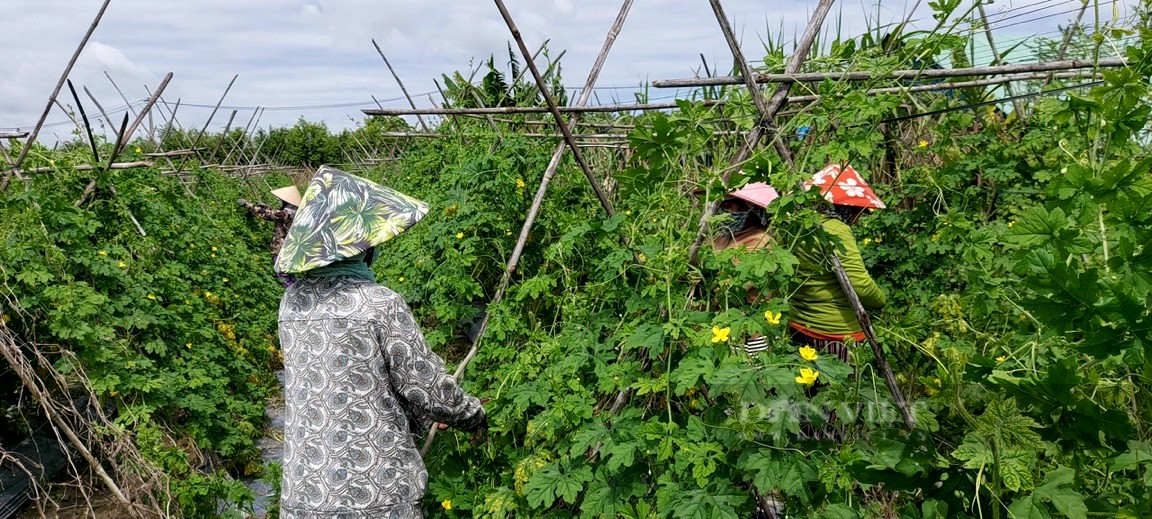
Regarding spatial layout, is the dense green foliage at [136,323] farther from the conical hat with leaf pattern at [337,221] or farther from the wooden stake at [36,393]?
the conical hat with leaf pattern at [337,221]

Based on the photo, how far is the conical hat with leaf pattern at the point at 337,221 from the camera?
1.83 metres

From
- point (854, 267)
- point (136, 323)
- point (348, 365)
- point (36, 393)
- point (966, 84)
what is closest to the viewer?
point (348, 365)

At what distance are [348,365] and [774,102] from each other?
1.37m

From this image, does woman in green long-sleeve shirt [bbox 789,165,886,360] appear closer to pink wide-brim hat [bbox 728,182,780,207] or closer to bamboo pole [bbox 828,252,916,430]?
pink wide-brim hat [bbox 728,182,780,207]

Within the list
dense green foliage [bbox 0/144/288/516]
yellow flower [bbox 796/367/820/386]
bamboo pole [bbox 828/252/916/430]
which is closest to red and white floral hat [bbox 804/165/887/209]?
bamboo pole [bbox 828/252/916/430]

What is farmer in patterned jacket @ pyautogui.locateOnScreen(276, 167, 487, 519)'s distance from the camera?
1.87m

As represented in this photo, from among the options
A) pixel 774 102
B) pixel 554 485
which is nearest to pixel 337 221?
pixel 554 485

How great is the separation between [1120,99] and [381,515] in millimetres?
1979

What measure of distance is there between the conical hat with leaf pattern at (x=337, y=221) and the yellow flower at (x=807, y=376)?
1.13 meters

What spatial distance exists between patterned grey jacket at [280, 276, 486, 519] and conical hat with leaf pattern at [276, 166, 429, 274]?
0.10 meters

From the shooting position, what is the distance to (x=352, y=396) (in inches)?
74.9

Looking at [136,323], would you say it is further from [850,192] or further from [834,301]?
[850,192]

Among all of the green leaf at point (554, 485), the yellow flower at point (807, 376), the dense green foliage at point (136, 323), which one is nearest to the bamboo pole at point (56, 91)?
the dense green foliage at point (136, 323)

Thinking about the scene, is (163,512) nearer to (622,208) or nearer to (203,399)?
(203,399)
